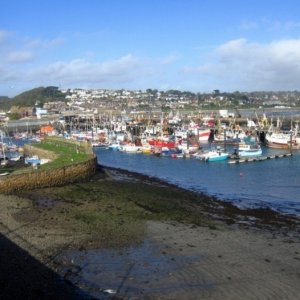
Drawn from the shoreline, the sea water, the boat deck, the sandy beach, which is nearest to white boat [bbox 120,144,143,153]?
the sea water

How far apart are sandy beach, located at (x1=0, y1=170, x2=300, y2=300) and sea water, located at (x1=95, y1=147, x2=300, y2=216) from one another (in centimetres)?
462

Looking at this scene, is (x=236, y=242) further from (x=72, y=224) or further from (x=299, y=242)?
(x=72, y=224)

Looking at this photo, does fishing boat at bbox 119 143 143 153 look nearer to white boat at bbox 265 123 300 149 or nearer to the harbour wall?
white boat at bbox 265 123 300 149

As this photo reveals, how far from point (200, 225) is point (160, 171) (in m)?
22.5

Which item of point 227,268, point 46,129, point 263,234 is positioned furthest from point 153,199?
point 46,129

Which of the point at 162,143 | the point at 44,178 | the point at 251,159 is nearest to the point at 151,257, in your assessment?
the point at 44,178

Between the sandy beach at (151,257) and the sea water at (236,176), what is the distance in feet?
15.1

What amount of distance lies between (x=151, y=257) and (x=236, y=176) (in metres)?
23.8

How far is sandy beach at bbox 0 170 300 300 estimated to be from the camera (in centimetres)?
1337

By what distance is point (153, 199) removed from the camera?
27250mm

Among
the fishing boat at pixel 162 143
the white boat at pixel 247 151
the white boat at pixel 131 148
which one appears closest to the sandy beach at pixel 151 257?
the white boat at pixel 247 151

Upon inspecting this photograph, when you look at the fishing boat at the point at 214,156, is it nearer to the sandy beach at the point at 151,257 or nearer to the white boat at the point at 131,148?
the white boat at the point at 131,148

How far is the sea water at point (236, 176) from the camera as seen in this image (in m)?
29.0

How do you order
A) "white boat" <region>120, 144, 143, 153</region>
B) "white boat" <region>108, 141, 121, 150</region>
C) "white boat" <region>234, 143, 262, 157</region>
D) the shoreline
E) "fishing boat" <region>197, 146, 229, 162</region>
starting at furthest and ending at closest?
"white boat" <region>108, 141, 121, 150</region> < "white boat" <region>120, 144, 143, 153</region> < "white boat" <region>234, 143, 262, 157</region> < "fishing boat" <region>197, 146, 229, 162</region> < the shoreline
